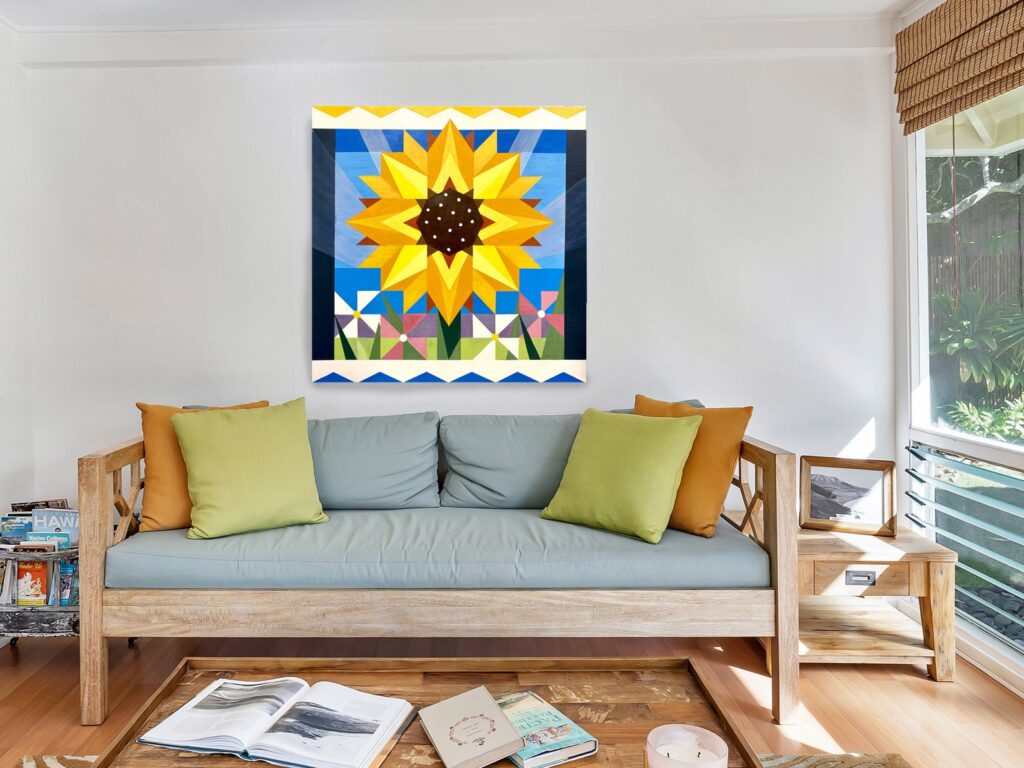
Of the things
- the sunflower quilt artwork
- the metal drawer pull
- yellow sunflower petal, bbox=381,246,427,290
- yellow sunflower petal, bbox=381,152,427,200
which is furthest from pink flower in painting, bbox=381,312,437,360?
the metal drawer pull

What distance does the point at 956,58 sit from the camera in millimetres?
2420

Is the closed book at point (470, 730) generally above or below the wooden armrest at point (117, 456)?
below

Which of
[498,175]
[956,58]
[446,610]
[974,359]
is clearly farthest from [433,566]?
[956,58]

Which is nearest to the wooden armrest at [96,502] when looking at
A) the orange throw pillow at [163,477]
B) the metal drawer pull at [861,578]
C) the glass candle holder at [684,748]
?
the orange throw pillow at [163,477]

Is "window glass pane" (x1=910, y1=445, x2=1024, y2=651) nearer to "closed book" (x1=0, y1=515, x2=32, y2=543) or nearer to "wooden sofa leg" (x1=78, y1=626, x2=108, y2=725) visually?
"wooden sofa leg" (x1=78, y1=626, x2=108, y2=725)

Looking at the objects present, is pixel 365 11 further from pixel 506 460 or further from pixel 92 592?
pixel 92 592

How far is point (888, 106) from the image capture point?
2.90m

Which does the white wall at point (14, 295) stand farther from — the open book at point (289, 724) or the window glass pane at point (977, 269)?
the window glass pane at point (977, 269)

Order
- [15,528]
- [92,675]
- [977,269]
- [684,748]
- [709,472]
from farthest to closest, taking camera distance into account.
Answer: [977,269] < [15,528] < [709,472] < [92,675] < [684,748]

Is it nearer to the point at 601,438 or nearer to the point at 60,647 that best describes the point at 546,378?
the point at 601,438

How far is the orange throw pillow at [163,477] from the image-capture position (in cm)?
226

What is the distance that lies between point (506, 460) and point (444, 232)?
105 centimetres

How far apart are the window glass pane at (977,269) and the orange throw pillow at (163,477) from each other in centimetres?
289

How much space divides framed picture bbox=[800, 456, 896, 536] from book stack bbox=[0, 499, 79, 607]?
2726 millimetres
